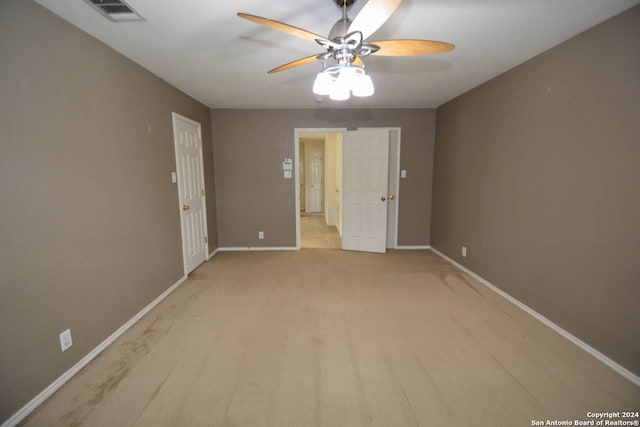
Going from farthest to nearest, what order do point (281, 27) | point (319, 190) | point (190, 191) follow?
point (319, 190), point (190, 191), point (281, 27)

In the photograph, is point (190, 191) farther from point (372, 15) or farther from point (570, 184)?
point (570, 184)

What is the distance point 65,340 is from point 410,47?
2844 millimetres

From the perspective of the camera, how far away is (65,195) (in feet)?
5.83

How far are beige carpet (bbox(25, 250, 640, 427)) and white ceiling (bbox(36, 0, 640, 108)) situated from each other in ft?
7.78

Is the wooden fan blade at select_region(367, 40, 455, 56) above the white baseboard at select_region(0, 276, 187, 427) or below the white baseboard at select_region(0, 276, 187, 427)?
above

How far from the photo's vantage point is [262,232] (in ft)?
15.4

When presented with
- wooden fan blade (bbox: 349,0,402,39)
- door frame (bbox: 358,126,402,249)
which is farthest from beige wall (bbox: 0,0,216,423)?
door frame (bbox: 358,126,402,249)

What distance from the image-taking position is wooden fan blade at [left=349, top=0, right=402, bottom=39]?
1.15m

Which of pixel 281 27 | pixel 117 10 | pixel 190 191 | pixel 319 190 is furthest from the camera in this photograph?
pixel 319 190

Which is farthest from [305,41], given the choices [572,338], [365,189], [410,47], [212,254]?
[212,254]

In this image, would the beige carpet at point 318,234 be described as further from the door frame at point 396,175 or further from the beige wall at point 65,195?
the beige wall at point 65,195

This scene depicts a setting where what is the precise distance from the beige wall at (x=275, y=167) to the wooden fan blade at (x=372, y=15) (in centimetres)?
316

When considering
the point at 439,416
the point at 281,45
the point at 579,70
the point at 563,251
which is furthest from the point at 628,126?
the point at 281,45

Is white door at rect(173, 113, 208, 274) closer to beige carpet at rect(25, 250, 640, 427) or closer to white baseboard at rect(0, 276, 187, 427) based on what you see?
beige carpet at rect(25, 250, 640, 427)
